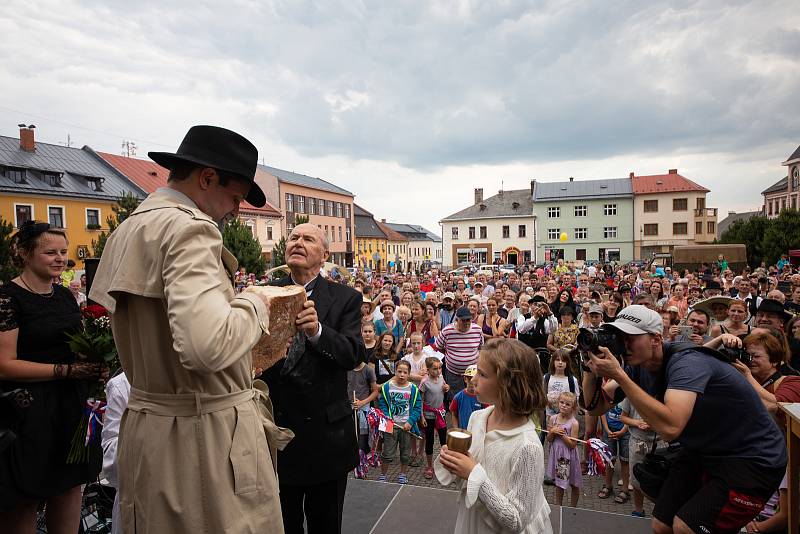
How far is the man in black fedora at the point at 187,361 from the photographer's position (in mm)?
1397

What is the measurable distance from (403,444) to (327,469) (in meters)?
3.70

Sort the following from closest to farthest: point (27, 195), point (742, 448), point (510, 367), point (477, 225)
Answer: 1. point (510, 367)
2. point (742, 448)
3. point (27, 195)
4. point (477, 225)

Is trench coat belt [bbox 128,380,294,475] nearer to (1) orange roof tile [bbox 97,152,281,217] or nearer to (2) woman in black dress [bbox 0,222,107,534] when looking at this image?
(2) woman in black dress [bbox 0,222,107,534]

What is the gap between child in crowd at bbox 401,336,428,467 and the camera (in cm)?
654

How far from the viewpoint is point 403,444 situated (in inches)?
238

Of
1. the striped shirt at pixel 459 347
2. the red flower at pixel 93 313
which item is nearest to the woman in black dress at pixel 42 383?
the red flower at pixel 93 313

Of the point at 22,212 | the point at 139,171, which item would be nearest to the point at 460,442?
the point at 22,212

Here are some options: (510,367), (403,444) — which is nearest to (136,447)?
(510,367)

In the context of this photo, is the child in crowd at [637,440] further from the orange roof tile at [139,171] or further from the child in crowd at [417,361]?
the orange roof tile at [139,171]

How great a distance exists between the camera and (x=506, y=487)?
229cm

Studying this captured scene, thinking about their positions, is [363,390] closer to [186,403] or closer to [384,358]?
[384,358]

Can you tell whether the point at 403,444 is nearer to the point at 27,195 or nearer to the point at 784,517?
the point at 784,517

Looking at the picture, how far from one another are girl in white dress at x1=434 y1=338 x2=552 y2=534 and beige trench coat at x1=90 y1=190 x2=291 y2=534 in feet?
3.16

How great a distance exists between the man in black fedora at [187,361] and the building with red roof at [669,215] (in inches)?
2305
